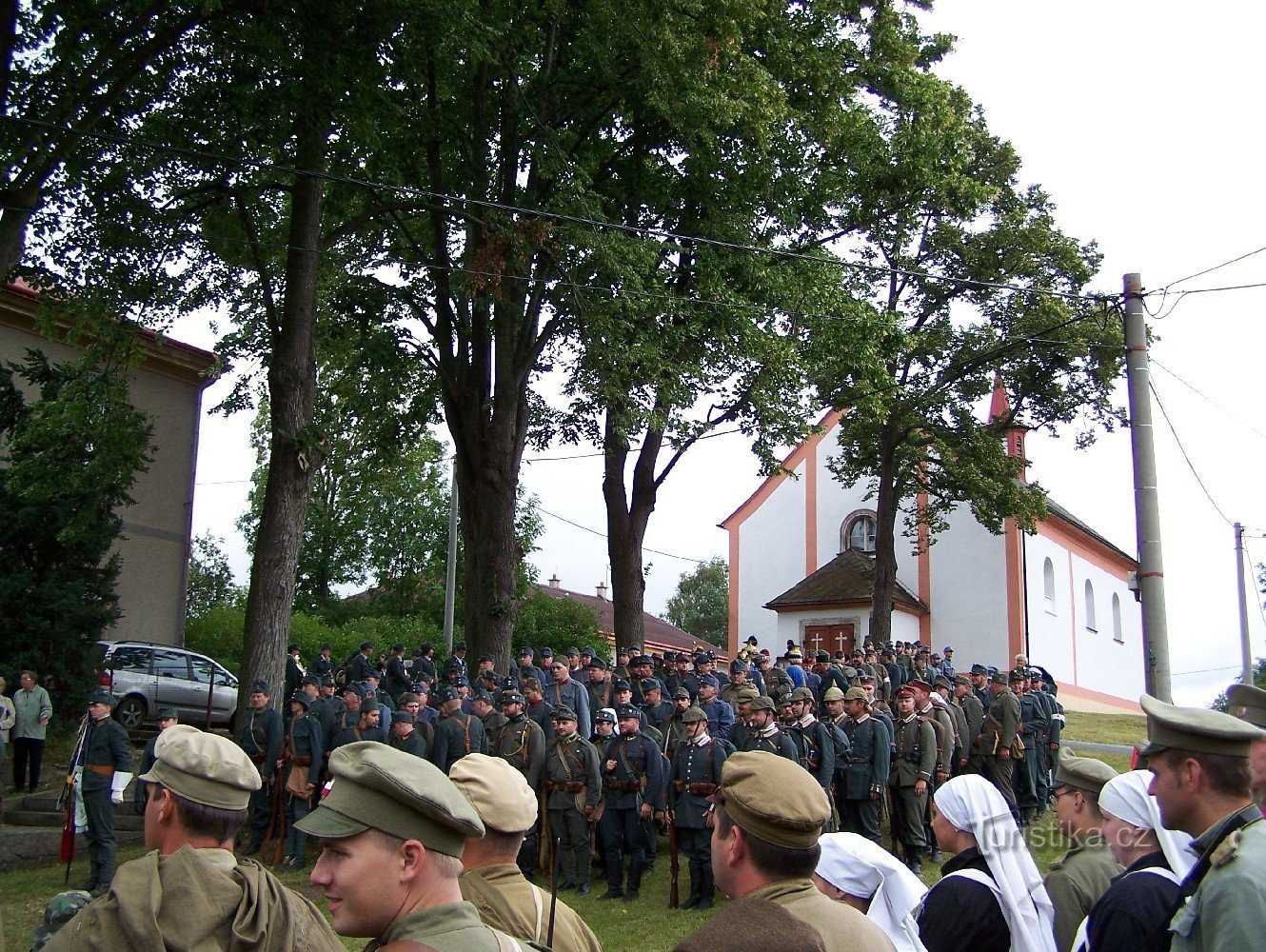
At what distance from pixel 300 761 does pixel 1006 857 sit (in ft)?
40.1

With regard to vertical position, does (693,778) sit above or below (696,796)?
above

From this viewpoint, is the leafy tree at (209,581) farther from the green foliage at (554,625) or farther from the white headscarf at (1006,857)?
the white headscarf at (1006,857)

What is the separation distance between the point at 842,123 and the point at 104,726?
15313 millimetres

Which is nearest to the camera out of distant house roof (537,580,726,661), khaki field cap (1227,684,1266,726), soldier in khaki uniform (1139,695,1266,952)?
soldier in khaki uniform (1139,695,1266,952)

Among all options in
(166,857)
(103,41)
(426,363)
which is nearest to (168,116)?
(103,41)

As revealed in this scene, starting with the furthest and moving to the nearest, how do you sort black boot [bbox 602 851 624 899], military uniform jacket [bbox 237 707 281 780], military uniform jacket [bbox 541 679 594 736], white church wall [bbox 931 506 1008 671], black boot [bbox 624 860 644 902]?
white church wall [bbox 931 506 1008 671], military uniform jacket [bbox 541 679 594 736], military uniform jacket [bbox 237 707 281 780], black boot [bbox 602 851 624 899], black boot [bbox 624 860 644 902]

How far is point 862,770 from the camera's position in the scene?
13281 mm

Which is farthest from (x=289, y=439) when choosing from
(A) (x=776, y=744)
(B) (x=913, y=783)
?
(B) (x=913, y=783)

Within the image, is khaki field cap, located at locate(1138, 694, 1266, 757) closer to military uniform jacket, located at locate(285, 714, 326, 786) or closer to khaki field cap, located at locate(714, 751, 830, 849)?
khaki field cap, located at locate(714, 751, 830, 849)

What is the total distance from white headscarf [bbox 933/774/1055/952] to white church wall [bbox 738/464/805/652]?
121ft

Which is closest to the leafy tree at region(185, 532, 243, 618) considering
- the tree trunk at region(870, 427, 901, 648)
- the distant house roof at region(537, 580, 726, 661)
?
the distant house roof at region(537, 580, 726, 661)

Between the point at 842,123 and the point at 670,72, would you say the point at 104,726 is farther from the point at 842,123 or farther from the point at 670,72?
the point at 842,123

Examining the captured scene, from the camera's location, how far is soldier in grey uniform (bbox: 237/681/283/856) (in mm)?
14688

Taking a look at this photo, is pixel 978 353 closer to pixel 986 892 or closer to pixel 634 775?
pixel 634 775
